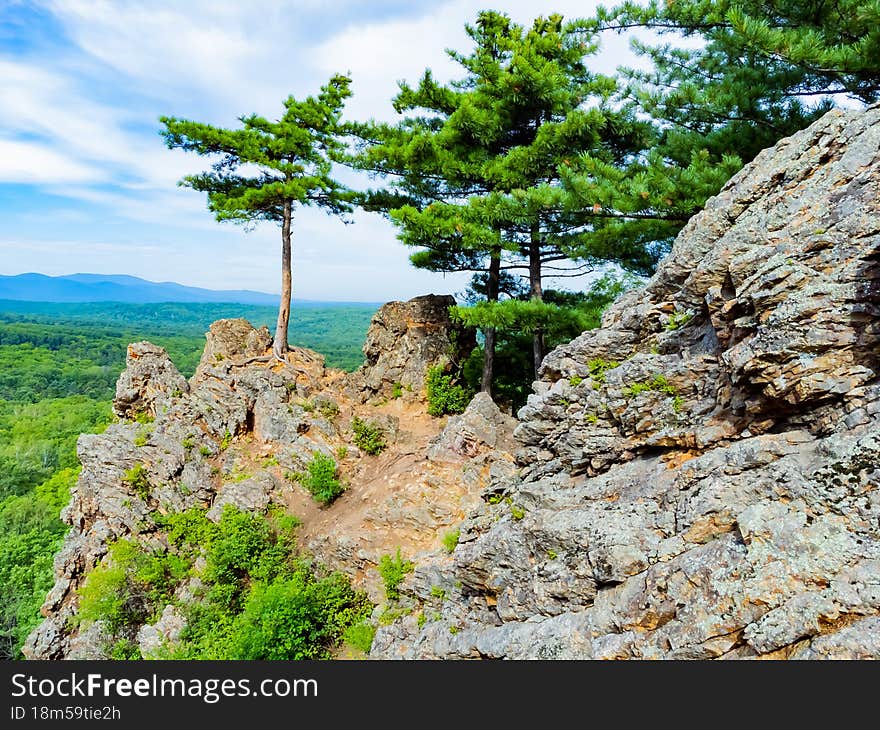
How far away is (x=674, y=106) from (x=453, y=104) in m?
5.99

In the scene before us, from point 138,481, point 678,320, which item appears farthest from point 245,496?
point 678,320

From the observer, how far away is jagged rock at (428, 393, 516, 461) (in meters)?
11.4

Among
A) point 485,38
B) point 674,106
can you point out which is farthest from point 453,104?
point 674,106

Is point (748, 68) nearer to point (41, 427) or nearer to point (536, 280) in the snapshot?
point (536, 280)

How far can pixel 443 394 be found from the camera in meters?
14.5

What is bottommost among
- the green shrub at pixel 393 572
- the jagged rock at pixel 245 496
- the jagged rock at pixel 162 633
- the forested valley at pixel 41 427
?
the forested valley at pixel 41 427

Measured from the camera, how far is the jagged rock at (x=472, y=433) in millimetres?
11367

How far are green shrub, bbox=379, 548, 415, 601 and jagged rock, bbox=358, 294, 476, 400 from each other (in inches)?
233

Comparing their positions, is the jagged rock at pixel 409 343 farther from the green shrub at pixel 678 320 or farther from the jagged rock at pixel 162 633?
the green shrub at pixel 678 320

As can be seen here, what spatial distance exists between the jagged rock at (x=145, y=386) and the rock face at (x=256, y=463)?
1.5 inches

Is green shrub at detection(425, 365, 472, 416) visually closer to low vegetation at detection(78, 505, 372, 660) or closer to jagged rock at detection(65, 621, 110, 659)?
low vegetation at detection(78, 505, 372, 660)

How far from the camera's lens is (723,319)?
5.95 meters

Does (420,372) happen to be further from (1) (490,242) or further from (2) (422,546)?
(2) (422,546)

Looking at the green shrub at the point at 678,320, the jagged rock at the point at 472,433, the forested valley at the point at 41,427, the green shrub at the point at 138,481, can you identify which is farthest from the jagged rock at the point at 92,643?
the forested valley at the point at 41,427
